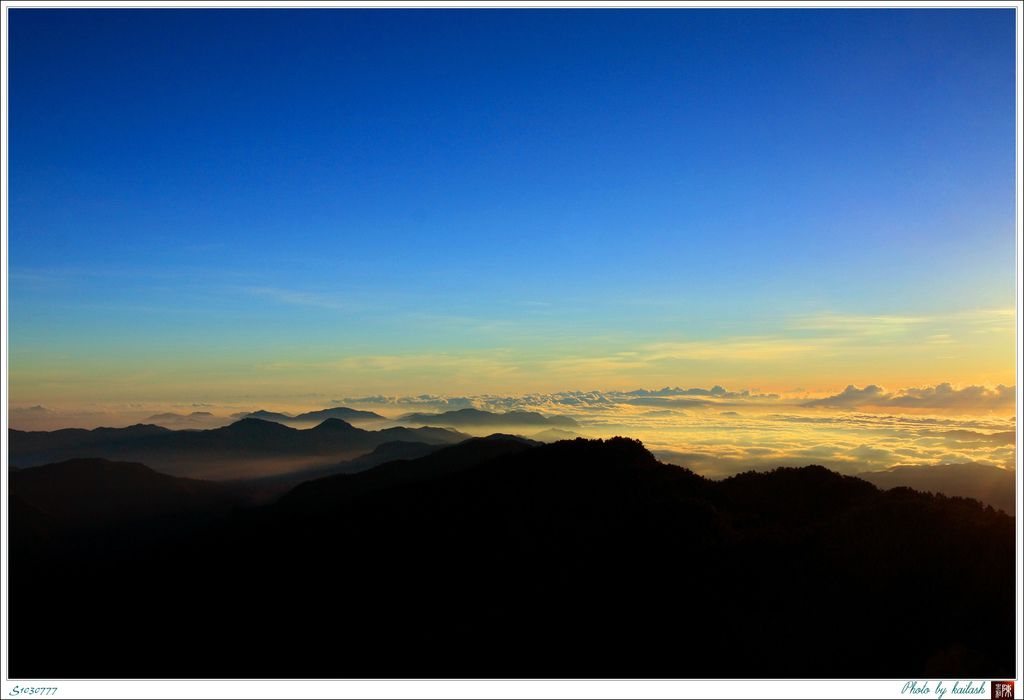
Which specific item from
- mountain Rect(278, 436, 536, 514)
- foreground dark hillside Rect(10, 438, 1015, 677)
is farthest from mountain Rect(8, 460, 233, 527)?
foreground dark hillside Rect(10, 438, 1015, 677)

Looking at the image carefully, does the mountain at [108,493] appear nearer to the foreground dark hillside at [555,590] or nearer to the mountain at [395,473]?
the mountain at [395,473]

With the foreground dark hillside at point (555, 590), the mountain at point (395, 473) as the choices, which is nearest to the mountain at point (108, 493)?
the mountain at point (395, 473)

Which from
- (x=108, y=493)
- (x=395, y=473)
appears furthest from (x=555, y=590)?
(x=108, y=493)

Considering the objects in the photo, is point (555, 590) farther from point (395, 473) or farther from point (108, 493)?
point (108, 493)

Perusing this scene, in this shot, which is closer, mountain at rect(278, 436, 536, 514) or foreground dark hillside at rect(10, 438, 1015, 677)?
foreground dark hillside at rect(10, 438, 1015, 677)

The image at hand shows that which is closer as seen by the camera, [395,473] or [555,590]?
[555,590]

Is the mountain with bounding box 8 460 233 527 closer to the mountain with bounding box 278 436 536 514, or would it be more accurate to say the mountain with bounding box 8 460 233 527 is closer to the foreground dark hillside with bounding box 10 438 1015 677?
the mountain with bounding box 278 436 536 514

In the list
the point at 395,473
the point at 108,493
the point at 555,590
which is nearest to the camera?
the point at 555,590

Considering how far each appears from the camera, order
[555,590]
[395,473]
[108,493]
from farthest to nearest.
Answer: [108,493], [395,473], [555,590]
